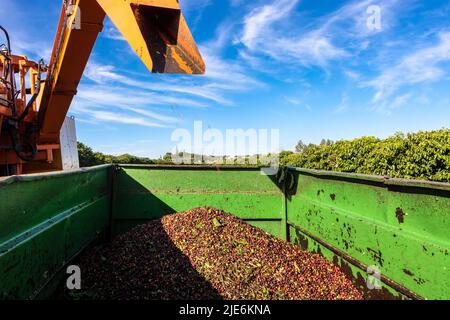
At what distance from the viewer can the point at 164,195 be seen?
14.2ft

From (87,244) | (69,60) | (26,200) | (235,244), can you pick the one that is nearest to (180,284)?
(235,244)

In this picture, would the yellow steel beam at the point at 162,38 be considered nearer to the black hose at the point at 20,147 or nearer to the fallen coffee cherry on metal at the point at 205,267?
the fallen coffee cherry on metal at the point at 205,267

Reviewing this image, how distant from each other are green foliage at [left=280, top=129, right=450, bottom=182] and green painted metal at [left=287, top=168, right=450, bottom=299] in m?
3.29

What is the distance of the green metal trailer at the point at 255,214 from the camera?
6.13ft

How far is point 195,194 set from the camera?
4.38 meters

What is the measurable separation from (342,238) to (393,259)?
68cm

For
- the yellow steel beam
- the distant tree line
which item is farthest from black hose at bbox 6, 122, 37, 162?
the yellow steel beam

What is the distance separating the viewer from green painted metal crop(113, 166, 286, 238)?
4234mm

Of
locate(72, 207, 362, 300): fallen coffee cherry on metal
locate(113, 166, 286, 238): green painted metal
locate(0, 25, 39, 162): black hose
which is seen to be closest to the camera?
locate(72, 207, 362, 300): fallen coffee cherry on metal

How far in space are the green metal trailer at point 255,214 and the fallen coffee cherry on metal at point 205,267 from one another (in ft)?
0.79

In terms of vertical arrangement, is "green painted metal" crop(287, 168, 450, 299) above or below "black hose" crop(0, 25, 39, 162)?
below

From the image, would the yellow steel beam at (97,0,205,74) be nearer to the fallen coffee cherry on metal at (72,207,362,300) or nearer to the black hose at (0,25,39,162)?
the fallen coffee cherry on metal at (72,207,362,300)

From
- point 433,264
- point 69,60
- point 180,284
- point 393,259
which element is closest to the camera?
point 433,264
